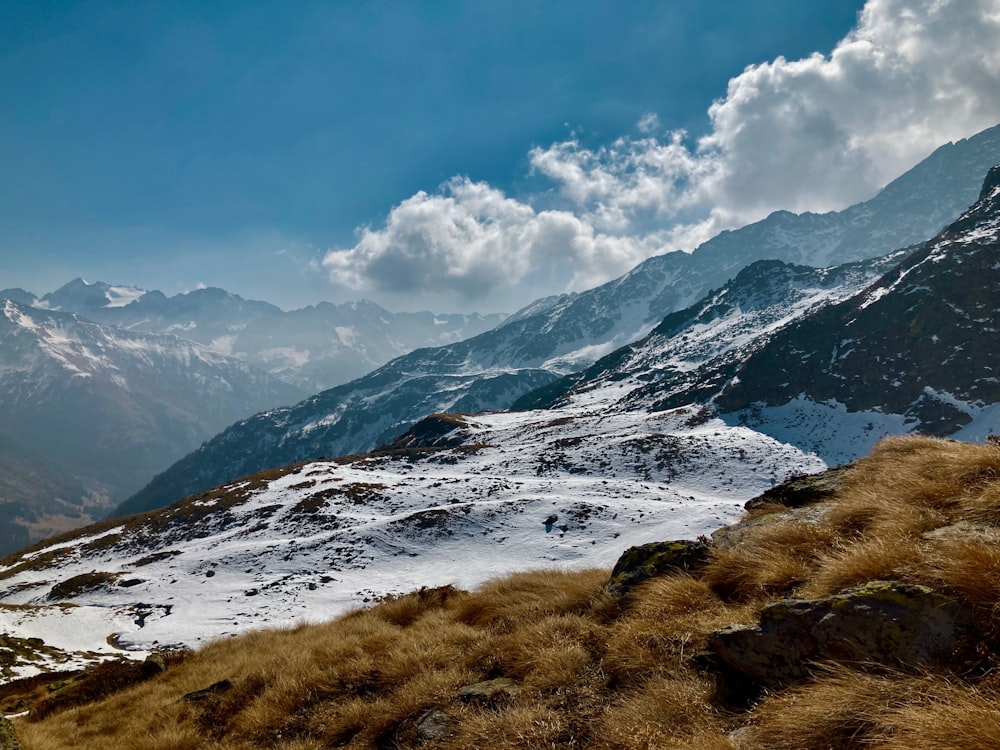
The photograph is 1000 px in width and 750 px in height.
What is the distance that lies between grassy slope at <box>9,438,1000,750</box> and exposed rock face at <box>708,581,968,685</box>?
155 mm

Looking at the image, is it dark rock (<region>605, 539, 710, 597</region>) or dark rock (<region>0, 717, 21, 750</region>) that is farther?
dark rock (<region>605, 539, 710, 597</region>)

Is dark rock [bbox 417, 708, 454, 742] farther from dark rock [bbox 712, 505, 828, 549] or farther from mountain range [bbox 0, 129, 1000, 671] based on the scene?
mountain range [bbox 0, 129, 1000, 671]

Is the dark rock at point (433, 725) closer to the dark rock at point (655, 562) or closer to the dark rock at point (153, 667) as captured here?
the dark rock at point (655, 562)

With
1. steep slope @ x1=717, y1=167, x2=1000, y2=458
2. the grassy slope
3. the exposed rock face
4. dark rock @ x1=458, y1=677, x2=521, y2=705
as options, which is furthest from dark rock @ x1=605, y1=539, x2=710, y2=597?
steep slope @ x1=717, y1=167, x2=1000, y2=458

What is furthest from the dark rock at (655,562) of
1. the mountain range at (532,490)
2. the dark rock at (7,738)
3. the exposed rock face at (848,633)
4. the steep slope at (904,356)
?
the steep slope at (904,356)

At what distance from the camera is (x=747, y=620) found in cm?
516

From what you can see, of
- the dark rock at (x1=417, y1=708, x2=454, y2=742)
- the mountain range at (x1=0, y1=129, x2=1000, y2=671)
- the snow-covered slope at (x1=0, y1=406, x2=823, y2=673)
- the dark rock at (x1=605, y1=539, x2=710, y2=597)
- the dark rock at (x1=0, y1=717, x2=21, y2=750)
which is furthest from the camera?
the mountain range at (x1=0, y1=129, x2=1000, y2=671)

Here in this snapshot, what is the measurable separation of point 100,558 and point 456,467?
47.7m

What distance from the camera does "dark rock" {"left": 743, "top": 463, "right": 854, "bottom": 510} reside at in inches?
360

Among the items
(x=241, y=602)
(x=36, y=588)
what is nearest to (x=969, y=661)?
(x=241, y=602)

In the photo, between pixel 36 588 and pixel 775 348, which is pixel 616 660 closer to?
pixel 36 588

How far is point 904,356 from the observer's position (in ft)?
318

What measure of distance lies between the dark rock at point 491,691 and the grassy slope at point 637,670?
0.05m

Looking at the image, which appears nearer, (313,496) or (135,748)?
(135,748)
